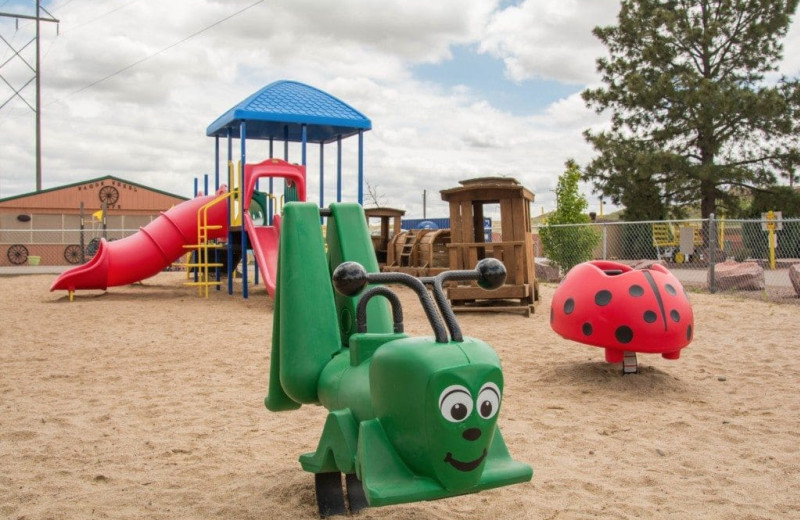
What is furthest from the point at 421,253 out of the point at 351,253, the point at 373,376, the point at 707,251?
the point at 373,376

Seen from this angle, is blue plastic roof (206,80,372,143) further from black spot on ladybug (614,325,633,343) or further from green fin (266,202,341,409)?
green fin (266,202,341,409)

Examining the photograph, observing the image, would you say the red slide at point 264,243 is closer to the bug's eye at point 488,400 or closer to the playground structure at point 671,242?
the bug's eye at point 488,400

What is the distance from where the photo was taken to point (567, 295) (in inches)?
263

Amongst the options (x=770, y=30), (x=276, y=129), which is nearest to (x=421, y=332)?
(x=276, y=129)

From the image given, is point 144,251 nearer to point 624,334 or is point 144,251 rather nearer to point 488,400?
point 624,334

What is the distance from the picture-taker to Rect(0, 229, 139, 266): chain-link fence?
31984 mm

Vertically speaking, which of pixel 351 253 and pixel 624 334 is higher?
pixel 351 253

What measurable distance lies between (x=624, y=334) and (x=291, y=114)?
33.2ft

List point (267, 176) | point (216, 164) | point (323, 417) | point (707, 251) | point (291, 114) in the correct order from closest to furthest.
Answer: point (323, 417), point (267, 176), point (291, 114), point (216, 164), point (707, 251)

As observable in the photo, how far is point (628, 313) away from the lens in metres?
6.20

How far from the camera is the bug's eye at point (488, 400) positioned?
8.06ft

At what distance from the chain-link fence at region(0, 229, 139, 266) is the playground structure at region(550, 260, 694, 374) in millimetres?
28294

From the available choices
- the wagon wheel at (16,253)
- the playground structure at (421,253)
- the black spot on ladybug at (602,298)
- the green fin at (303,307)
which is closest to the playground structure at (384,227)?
the playground structure at (421,253)

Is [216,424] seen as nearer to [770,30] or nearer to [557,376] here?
[557,376]
